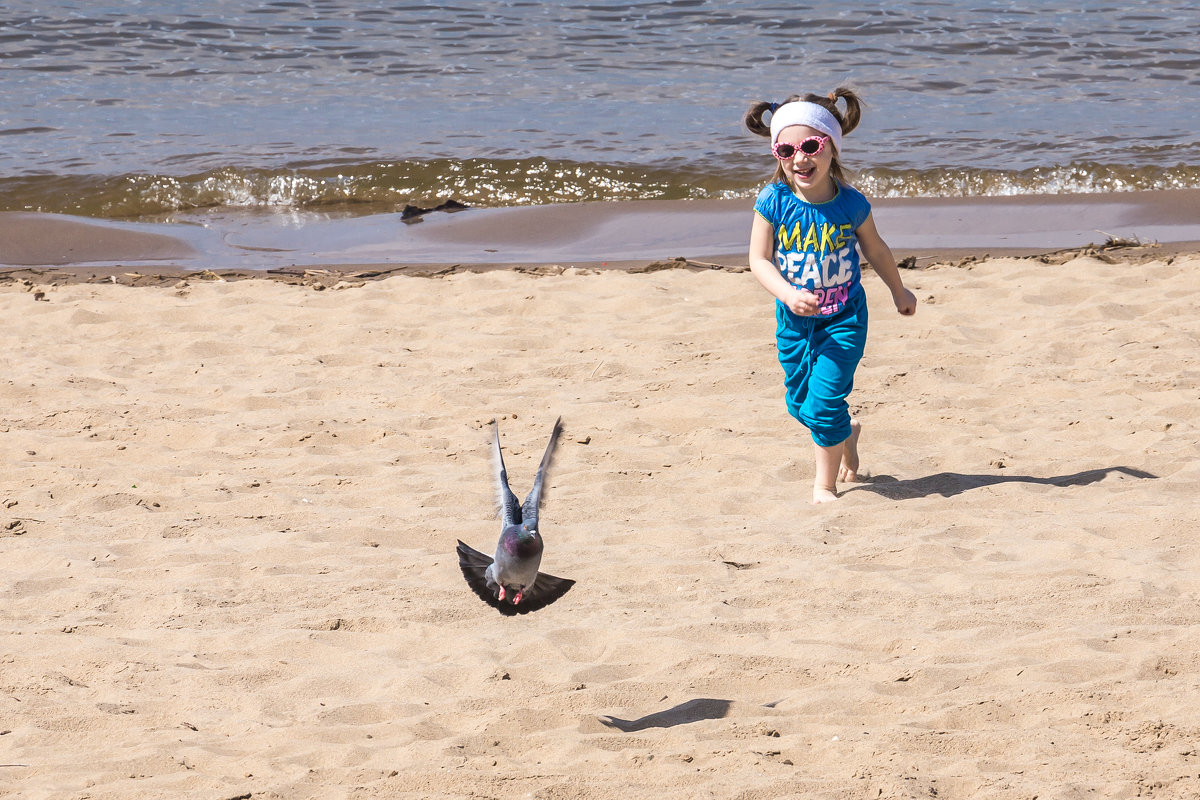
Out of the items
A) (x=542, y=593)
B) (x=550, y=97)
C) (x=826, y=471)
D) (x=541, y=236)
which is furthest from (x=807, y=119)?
(x=550, y=97)

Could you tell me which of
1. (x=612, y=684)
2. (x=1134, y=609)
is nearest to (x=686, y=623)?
(x=612, y=684)

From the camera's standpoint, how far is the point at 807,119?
4.35 meters

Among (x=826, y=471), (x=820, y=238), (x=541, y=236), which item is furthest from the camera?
(x=541, y=236)

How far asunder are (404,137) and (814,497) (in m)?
9.22

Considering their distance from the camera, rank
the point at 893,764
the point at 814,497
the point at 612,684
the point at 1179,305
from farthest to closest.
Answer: the point at 1179,305
the point at 814,497
the point at 612,684
the point at 893,764

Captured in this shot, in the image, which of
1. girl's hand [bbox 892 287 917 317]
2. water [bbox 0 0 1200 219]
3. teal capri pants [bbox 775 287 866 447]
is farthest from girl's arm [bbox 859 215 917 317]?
water [bbox 0 0 1200 219]

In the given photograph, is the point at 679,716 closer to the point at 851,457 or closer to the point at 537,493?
the point at 537,493

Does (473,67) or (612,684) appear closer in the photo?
(612,684)

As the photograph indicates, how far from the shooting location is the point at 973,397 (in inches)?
217

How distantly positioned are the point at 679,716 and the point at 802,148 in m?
2.15

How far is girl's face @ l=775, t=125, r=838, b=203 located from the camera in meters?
4.34

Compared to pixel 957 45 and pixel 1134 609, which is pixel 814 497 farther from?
pixel 957 45

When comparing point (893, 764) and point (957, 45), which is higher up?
point (957, 45)

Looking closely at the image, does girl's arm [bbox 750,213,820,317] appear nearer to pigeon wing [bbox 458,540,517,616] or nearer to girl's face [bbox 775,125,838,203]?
girl's face [bbox 775,125,838,203]
